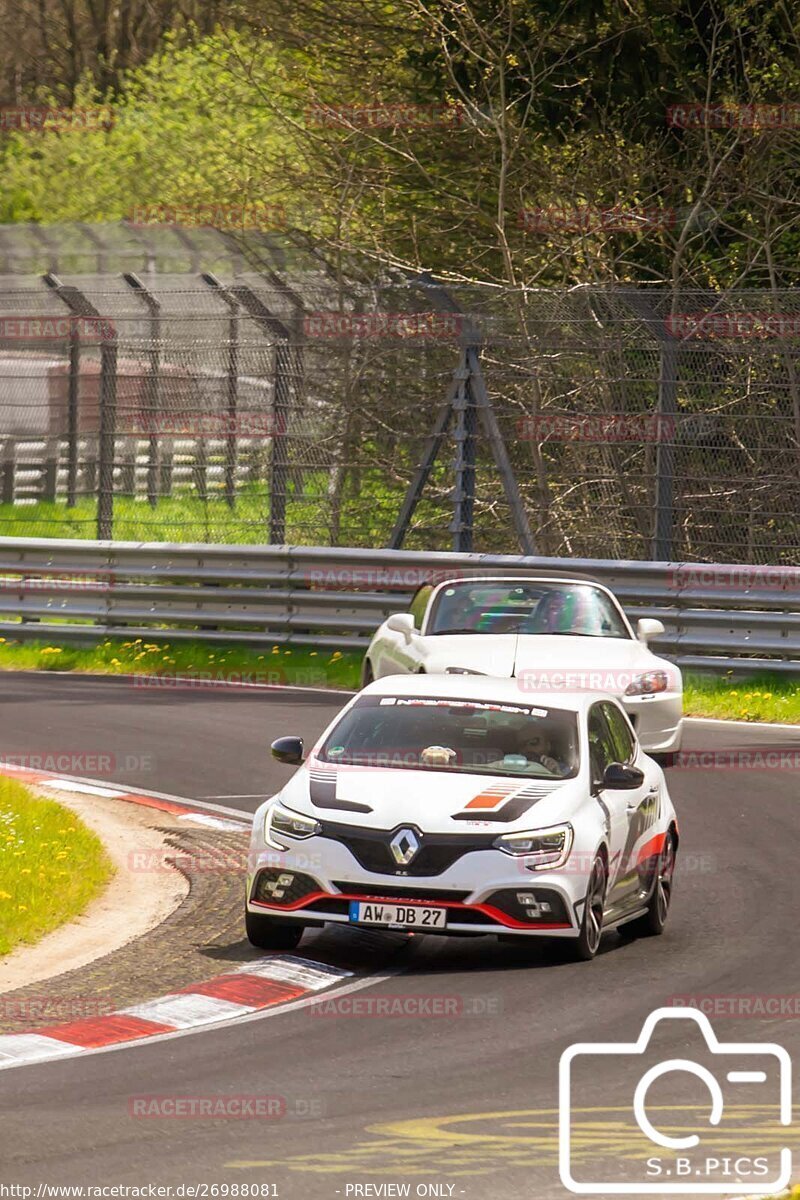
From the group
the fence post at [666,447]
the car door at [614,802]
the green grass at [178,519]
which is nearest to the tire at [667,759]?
the fence post at [666,447]

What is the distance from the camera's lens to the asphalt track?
6.90 m

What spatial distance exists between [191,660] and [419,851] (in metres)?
12.3

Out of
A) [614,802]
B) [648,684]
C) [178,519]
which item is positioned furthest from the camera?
[178,519]

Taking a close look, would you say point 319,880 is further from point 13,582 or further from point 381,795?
point 13,582

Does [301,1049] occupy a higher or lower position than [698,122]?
lower

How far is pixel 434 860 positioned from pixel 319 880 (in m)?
0.55

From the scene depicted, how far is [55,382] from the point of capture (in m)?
29.0

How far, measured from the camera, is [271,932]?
10.5 m

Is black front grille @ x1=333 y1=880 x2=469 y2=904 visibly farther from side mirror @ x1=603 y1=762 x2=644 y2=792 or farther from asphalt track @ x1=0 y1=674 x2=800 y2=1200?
side mirror @ x1=603 y1=762 x2=644 y2=792

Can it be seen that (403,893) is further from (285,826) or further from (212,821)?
(212,821)

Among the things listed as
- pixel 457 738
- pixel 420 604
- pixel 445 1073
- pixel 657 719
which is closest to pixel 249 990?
pixel 445 1073

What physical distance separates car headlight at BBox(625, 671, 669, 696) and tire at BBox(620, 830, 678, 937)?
4.43 metres

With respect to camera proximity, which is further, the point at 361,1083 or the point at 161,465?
the point at 161,465

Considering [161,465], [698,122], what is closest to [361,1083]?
[161,465]
